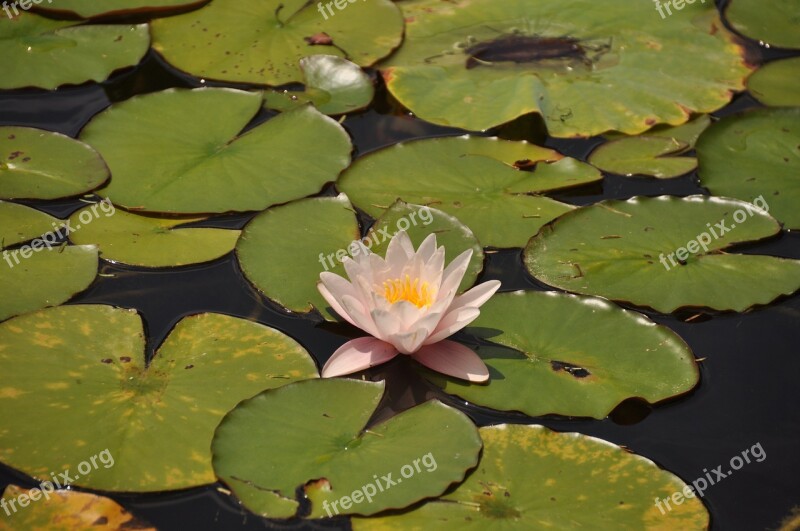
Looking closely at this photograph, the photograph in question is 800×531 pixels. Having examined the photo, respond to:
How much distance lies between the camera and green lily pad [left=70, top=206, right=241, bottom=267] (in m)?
3.09

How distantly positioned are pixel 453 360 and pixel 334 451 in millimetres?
525

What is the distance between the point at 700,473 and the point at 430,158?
5.45ft

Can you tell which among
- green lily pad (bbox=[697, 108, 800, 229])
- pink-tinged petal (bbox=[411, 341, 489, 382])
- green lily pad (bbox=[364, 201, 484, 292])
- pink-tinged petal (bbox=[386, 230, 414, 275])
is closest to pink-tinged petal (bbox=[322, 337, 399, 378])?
pink-tinged petal (bbox=[411, 341, 489, 382])

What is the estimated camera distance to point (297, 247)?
3092mm

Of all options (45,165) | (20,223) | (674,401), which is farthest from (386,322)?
(45,165)

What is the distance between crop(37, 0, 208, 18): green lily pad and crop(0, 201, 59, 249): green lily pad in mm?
1400

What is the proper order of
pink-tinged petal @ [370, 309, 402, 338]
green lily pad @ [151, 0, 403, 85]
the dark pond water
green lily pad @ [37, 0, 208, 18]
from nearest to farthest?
the dark pond water, pink-tinged petal @ [370, 309, 402, 338], green lily pad @ [151, 0, 403, 85], green lily pad @ [37, 0, 208, 18]

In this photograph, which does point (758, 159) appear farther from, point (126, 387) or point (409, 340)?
point (126, 387)

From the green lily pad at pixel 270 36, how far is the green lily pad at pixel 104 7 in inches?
3.1

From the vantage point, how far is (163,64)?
4.16m

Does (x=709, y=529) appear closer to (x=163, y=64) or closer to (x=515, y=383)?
(x=515, y=383)

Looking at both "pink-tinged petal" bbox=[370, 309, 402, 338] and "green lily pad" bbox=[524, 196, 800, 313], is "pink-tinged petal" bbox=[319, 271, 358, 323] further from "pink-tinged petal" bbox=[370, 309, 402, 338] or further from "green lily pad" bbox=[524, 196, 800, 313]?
"green lily pad" bbox=[524, 196, 800, 313]

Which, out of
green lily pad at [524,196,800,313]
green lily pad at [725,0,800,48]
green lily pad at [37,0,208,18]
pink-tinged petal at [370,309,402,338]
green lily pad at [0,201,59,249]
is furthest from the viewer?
green lily pad at [725,0,800,48]

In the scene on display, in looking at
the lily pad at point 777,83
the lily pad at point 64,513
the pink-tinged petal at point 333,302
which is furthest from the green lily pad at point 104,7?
the lily pad at point 777,83
